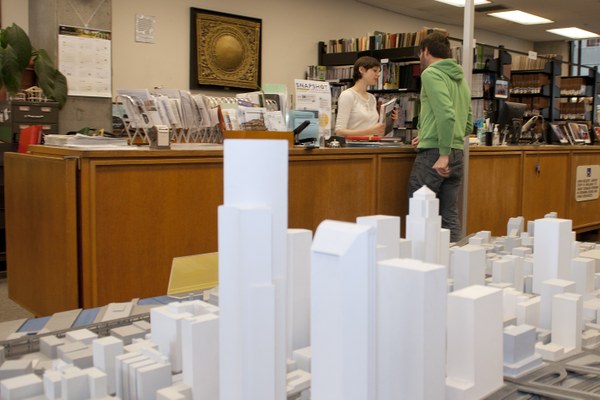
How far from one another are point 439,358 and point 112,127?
5.33 meters

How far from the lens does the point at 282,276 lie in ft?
2.22

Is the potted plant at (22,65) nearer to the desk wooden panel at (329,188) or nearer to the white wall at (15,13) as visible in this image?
the white wall at (15,13)

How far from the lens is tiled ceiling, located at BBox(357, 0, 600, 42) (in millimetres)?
8617

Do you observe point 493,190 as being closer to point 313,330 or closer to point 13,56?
point 13,56

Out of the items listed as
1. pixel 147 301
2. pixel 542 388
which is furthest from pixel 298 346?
pixel 147 301

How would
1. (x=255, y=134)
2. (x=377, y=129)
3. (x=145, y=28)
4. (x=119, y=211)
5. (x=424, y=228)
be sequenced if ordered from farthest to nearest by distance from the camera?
(x=145, y=28) → (x=377, y=129) → (x=255, y=134) → (x=119, y=211) → (x=424, y=228)

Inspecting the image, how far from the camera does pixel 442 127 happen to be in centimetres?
345

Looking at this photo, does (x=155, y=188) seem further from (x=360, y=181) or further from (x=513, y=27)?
(x=513, y=27)

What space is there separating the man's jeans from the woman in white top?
2.17ft

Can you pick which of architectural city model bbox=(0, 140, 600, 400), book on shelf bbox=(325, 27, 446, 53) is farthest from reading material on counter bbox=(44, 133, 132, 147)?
book on shelf bbox=(325, 27, 446, 53)

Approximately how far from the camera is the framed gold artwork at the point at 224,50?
6.85 metres

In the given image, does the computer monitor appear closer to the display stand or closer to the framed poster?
the framed poster

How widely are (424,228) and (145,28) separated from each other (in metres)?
5.88

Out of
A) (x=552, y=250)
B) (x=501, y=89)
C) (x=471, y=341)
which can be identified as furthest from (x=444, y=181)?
(x=501, y=89)
